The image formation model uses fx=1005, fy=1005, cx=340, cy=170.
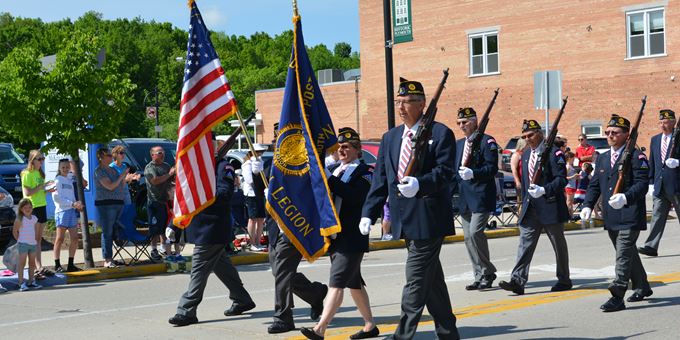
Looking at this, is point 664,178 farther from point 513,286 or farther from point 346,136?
point 346,136

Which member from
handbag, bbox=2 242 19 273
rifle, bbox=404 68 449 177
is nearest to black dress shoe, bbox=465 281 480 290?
rifle, bbox=404 68 449 177

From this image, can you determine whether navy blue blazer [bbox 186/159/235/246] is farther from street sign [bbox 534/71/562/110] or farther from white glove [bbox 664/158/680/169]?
street sign [bbox 534/71/562/110]

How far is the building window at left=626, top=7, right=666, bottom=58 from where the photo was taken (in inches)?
1475

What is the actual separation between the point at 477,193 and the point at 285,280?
3.41 metres

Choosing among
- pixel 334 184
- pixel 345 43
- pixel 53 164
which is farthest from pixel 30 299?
pixel 345 43

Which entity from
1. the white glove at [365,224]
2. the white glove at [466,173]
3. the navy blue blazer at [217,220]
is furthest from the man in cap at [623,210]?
A: the navy blue blazer at [217,220]

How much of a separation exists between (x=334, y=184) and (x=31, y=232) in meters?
6.36

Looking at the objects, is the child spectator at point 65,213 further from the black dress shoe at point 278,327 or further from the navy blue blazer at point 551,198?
the navy blue blazer at point 551,198

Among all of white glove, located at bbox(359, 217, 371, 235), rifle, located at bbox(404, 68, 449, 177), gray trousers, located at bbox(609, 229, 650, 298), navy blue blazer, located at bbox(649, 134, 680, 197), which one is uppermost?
rifle, located at bbox(404, 68, 449, 177)

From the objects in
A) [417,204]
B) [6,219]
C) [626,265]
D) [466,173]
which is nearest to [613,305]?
[626,265]

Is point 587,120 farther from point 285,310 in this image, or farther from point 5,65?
point 285,310

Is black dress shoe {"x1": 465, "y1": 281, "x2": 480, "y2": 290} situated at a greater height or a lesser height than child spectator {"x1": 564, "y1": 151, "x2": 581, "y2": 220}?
lesser

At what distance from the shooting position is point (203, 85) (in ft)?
36.6

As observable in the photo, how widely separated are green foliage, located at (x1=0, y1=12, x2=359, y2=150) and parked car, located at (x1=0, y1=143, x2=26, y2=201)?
21.8 inches
